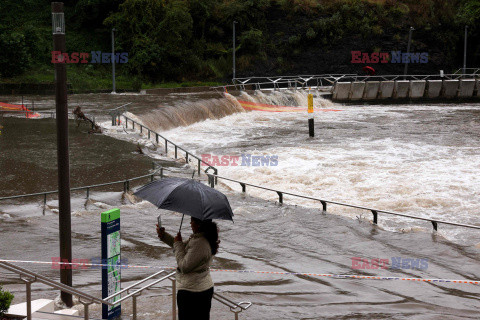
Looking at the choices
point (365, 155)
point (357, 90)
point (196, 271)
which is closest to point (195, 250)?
point (196, 271)

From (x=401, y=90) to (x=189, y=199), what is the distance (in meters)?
48.3

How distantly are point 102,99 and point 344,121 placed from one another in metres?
15.3

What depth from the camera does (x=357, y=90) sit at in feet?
165

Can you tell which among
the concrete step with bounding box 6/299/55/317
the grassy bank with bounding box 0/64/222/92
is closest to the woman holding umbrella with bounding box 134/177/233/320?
the concrete step with bounding box 6/299/55/317

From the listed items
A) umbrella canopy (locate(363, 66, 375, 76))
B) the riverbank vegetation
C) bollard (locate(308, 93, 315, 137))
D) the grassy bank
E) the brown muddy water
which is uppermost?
the riverbank vegetation

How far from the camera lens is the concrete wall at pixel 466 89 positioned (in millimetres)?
51469

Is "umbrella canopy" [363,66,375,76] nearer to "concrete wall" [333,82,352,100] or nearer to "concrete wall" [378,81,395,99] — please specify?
"concrete wall" [378,81,395,99]

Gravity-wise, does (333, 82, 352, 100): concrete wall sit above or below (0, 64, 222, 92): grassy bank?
below

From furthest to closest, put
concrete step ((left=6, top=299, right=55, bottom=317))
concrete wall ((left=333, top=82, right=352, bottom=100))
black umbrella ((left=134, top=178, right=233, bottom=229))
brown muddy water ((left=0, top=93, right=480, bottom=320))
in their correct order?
concrete wall ((left=333, top=82, right=352, bottom=100)) → brown muddy water ((left=0, top=93, right=480, bottom=320)) → concrete step ((left=6, top=299, right=55, bottom=317)) → black umbrella ((left=134, top=178, right=233, bottom=229))

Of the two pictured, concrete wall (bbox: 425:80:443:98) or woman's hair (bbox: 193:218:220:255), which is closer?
woman's hair (bbox: 193:218:220:255)

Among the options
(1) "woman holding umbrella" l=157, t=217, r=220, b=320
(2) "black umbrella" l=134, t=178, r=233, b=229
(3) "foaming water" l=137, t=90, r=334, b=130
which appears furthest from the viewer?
(3) "foaming water" l=137, t=90, r=334, b=130

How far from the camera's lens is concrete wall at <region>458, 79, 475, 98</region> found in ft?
169

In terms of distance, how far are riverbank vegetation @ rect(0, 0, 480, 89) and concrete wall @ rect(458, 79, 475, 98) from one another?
9.05m

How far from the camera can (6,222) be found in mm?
12367
